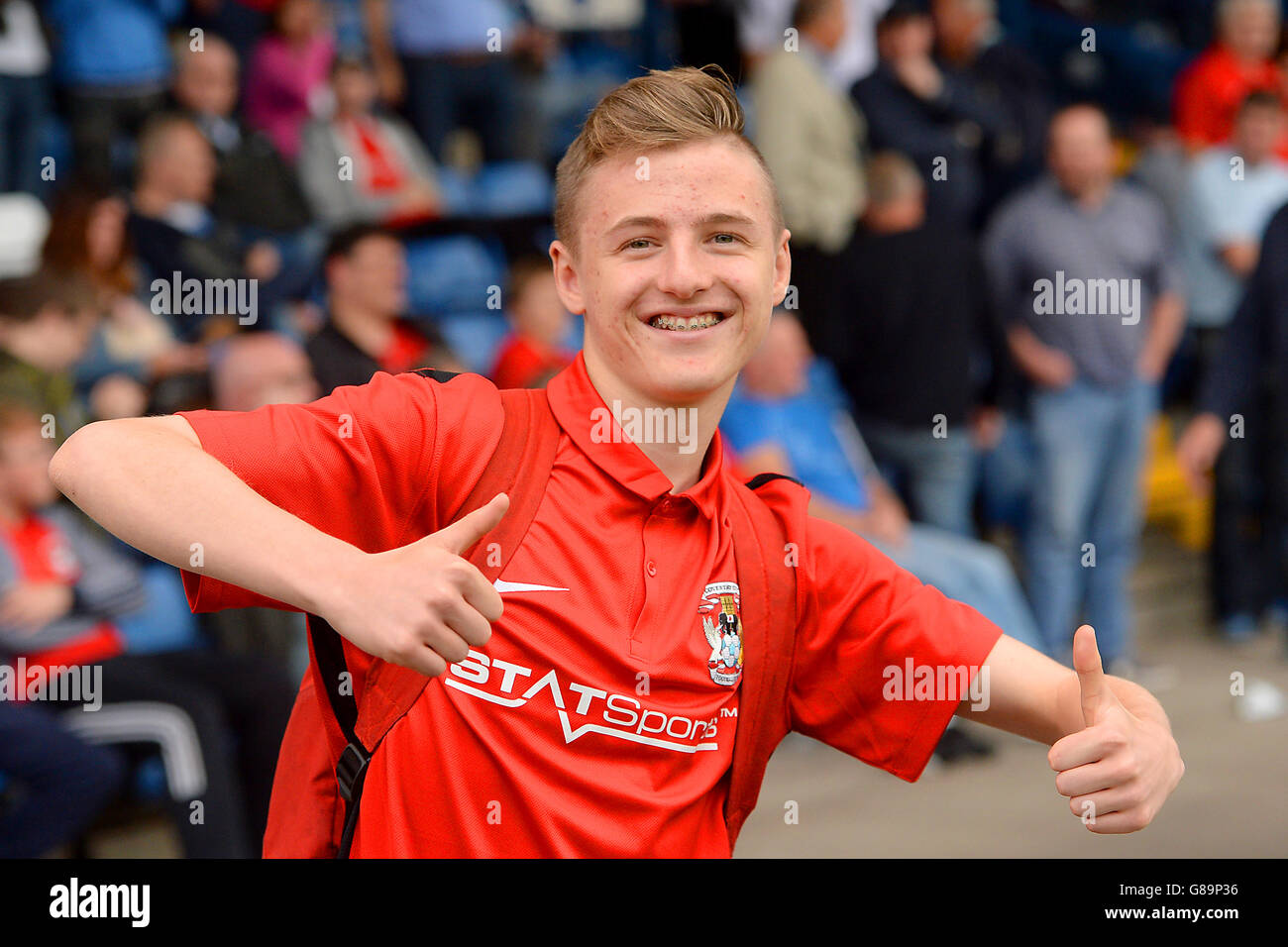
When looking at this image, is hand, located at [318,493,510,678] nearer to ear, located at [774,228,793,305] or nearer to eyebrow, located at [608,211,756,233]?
eyebrow, located at [608,211,756,233]

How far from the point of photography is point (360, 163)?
6305mm

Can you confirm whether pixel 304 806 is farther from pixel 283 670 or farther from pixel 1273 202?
pixel 1273 202

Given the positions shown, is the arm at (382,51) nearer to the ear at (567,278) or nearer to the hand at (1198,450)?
the hand at (1198,450)

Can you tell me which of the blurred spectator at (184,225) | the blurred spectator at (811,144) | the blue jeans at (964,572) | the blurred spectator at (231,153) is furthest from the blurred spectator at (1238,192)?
the blurred spectator at (184,225)

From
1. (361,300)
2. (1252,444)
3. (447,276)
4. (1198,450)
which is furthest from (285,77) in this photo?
(1252,444)

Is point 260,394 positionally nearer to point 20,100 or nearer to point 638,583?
point 20,100

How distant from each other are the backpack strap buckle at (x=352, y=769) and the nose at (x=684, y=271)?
0.67 m

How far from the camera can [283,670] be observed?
4.31 meters

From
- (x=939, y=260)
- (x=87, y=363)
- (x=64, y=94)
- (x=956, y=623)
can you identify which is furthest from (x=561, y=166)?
(x=64, y=94)

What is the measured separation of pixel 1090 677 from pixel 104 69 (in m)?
5.47

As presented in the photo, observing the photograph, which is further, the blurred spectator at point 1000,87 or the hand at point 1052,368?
the blurred spectator at point 1000,87

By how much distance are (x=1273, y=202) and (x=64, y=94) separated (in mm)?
5874

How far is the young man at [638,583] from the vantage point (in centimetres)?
158

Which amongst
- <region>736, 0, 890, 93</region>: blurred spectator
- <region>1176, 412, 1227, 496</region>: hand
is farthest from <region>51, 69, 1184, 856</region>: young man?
<region>736, 0, 890, 93</region>: blurred spectator
